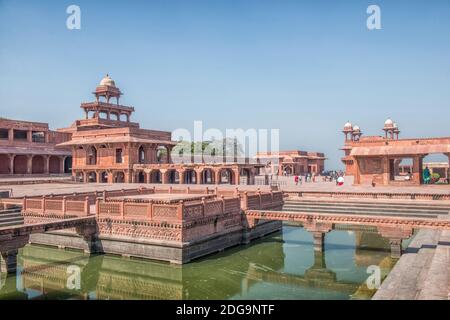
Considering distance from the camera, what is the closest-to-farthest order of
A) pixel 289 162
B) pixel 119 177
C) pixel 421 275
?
pixel 421 275
pixel 119 177
pixel 289 162

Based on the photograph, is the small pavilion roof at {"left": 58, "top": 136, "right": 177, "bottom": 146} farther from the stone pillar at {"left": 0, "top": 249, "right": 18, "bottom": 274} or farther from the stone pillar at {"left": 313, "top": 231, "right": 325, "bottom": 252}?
the stone pillar at {"left": 313, "top": 231, "right": 325, "bottom": 252}

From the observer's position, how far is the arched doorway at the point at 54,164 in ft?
164

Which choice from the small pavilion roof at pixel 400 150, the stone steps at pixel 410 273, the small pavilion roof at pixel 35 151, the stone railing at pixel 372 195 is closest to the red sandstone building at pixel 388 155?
the small pavilion roof at pixel 400 150

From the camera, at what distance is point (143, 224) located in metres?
13.7

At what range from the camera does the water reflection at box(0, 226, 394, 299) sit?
11.1m

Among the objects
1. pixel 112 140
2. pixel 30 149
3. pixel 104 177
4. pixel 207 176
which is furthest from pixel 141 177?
pixel 30 149

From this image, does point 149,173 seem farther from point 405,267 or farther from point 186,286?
point 405,267

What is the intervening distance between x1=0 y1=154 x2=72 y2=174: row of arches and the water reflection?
32407 mm

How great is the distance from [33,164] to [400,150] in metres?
41.3

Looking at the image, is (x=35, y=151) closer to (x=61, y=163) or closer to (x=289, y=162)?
(x=61, y=163)

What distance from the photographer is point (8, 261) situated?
40.8 feet

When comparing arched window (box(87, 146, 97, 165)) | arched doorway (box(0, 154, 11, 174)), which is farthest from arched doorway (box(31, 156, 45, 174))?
arched window (box(87, 146, 97, 165))
